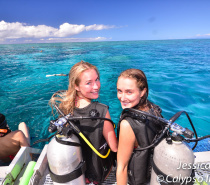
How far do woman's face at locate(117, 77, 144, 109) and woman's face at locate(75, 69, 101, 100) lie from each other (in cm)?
40

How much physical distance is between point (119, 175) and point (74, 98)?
128cm

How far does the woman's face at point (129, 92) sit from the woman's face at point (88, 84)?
400 mm

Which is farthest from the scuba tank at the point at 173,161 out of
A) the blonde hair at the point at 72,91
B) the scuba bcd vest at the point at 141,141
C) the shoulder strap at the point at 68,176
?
the blonde hair at the point at 72,91

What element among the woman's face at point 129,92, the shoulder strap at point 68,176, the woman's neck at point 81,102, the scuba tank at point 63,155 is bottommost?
the shoulder strap at point 68,176

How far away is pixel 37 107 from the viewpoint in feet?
21.6

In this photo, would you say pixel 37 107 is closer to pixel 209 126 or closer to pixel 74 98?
pixel 74 98

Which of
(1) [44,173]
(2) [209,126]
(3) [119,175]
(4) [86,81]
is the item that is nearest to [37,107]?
(1) [44,173]

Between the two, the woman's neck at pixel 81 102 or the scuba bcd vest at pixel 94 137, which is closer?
the scuba bcd vest at pixel 94 137

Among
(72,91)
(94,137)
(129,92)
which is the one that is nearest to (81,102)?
(72,91)

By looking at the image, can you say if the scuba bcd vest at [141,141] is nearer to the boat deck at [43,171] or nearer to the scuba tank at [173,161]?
the scuba tank at [173,161]

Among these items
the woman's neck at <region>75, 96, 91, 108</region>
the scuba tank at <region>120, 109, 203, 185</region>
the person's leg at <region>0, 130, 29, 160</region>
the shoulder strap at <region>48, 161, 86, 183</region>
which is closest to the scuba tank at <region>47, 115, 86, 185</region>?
the shoulder strap at <region>48, 161, 86, 183</region>

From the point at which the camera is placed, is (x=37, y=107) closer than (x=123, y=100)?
No

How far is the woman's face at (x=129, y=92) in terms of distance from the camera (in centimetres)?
183

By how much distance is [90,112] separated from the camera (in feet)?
5.55
